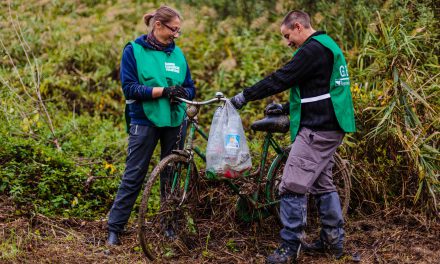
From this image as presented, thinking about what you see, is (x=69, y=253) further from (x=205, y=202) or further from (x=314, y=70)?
(x=314, y=70)

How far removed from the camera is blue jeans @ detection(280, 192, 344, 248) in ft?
13.4

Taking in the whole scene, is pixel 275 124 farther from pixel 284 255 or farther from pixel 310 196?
pixel 284 255

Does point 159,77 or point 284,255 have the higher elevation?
point 159,77

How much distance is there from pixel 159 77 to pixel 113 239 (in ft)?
4.62

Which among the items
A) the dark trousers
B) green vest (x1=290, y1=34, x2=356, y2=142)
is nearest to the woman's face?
the dark trousers

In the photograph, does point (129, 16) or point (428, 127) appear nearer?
point (428, 127)

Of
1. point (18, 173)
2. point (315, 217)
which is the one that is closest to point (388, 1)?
point (315, 217)

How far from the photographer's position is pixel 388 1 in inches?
270

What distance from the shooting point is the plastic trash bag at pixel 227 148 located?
4.00 metres

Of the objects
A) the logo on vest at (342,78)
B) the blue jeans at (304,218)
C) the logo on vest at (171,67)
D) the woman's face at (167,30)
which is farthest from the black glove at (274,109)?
the woman's face at (167,30)

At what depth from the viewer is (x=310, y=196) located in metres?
4.90

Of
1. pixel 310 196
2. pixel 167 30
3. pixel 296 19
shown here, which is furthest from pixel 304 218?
pixel 167 30

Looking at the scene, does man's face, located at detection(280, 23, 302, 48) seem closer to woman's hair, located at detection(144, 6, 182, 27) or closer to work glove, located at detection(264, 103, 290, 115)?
work glove, located at detection(264, 103, 290, 115)

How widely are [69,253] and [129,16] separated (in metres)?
6.92
